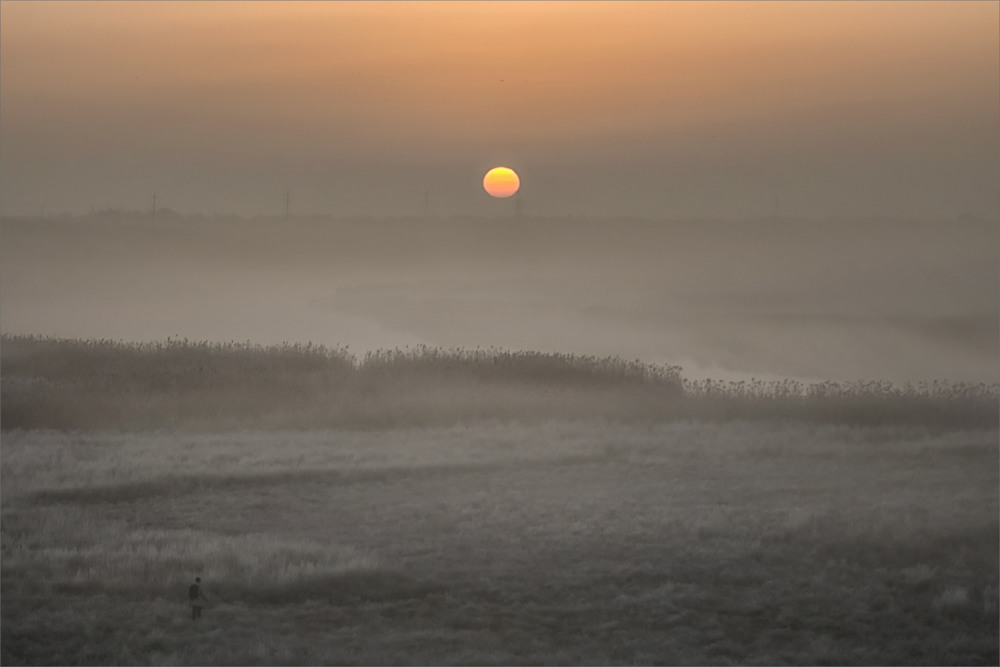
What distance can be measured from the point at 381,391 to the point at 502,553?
11012 millimetres

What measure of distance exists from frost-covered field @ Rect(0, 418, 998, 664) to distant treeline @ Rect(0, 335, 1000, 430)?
2.71 m

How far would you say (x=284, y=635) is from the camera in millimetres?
8297

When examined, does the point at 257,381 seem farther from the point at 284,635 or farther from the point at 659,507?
the point at 284,635

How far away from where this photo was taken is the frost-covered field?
325 inches

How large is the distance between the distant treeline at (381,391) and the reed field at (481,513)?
0.23 feet

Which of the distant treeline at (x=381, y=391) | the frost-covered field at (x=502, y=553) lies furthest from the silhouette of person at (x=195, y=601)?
the distant treeline at (x=381, y=391)

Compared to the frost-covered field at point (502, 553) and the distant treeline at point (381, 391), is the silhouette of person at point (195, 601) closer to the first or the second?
the frost-covered field at point (502, 553)

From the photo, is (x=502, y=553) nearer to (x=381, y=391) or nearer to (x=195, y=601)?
(x=195, y=601)

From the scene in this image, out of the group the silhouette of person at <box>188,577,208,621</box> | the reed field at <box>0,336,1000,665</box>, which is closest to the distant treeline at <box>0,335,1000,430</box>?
the reed field at <box>0,336,1000,665</box>

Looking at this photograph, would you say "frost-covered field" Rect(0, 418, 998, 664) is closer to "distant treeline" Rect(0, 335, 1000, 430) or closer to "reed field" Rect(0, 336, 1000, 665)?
"reed field" Rect(0, 336, 1000, 665)

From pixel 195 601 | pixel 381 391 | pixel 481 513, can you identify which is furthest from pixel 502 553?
pixel 381 391

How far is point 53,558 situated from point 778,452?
448 inches

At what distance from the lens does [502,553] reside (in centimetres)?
1059

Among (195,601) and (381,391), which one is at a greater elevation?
(381,391)
